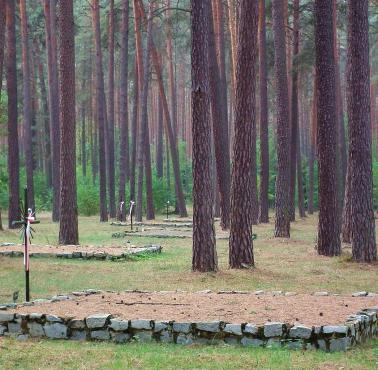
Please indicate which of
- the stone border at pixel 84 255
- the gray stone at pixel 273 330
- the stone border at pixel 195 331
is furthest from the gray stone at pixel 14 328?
the stone border at pixel 84 255

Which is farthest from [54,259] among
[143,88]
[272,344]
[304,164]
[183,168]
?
[183,168]

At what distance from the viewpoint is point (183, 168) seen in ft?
197

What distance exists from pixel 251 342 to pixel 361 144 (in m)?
8.58

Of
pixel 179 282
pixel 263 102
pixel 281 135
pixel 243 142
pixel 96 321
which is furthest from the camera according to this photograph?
pixel 263 102

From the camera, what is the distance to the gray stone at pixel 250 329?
8.45 metres

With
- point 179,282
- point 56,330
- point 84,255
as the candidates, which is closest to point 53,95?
point 84,255

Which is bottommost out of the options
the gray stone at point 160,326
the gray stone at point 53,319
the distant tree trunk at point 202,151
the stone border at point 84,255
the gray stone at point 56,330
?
the gray stone at point 56,330

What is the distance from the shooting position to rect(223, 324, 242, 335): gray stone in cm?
851

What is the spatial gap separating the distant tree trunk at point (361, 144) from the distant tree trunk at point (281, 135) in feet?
23.3

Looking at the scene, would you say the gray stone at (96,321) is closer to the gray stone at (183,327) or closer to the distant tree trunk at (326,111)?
the gray stone at (183,327)

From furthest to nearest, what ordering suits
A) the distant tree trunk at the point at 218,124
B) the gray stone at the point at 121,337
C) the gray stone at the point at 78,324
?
the distant tree trunk at the point at 218,124 < the gray stone at the point at 78,324 < the gray stone at the point at 121,337

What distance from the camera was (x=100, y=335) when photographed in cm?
887

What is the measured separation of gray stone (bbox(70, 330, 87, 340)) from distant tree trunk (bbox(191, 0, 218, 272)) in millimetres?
Answer: 5907

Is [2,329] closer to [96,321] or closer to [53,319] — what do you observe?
[53,319]
